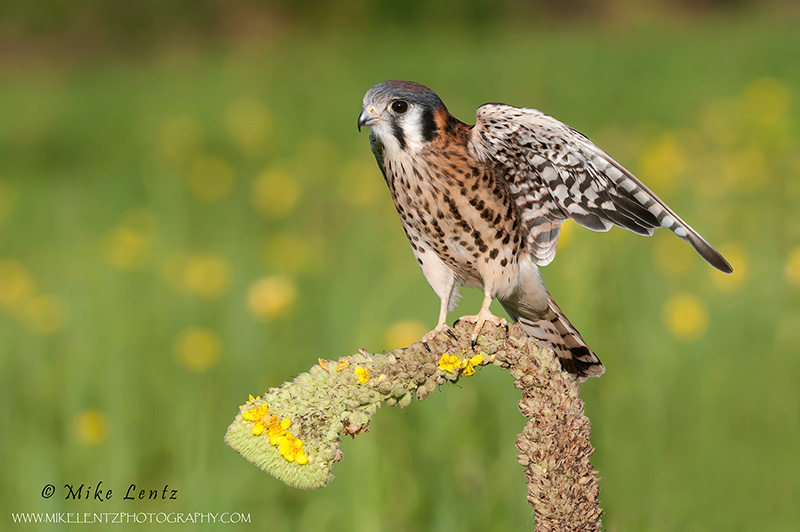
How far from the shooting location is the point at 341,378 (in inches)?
61.3

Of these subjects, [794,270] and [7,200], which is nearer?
[794,270]

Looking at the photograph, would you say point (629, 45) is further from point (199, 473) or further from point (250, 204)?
point (199, 473)

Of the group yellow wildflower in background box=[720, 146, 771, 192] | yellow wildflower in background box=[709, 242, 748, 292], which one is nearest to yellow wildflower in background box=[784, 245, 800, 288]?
yellow wildflower in background box=[709, 242, 748, 292]

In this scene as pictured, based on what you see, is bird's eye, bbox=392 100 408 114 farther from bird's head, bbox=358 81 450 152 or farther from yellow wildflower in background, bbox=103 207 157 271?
yellow wildflower in background, bbox=103 207 157 271

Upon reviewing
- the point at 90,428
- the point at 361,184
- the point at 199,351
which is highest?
the point at 361,184

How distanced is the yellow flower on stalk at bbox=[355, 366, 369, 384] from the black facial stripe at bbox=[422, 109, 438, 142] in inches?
41.2

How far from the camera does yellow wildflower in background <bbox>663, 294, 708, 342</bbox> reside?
454cm

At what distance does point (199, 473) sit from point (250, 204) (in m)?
5.59

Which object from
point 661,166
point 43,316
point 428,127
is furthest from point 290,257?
point 428,127

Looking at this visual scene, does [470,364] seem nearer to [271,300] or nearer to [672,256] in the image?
[271,300]

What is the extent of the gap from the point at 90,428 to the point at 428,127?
1953 mm

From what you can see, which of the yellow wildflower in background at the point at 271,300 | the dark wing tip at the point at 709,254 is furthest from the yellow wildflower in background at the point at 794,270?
the dark wing tip at the point at 709,254

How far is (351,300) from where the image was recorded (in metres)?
5.61

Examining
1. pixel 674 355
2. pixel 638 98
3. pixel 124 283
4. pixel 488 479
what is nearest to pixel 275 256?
pixel 124 283
